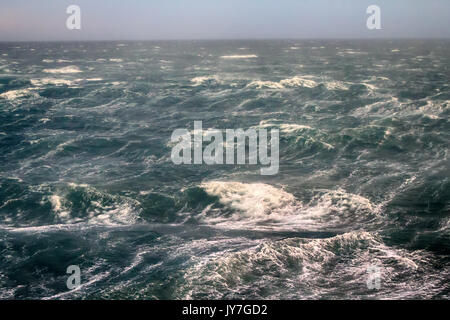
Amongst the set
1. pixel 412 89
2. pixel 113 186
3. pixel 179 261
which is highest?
pixel 412 89

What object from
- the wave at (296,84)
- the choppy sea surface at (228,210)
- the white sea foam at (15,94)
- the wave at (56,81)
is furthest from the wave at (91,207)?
the wave at (56,81)

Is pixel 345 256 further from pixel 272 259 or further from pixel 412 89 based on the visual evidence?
pixel 412 89

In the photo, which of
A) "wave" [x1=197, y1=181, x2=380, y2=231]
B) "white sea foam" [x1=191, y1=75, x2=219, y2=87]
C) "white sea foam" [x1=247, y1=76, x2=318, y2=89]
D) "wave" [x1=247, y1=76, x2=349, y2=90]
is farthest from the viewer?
"white sea foam" [x1=191, y1=75, x2=219, y2=87]

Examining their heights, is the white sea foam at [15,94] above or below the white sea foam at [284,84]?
below

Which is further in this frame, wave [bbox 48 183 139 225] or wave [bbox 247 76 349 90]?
wave [bbox 247 76 349 90]

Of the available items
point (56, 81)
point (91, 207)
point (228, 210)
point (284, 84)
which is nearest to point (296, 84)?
point (284, 84)

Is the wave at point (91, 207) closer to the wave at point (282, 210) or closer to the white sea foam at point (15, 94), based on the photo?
the wave at point (282, 210)

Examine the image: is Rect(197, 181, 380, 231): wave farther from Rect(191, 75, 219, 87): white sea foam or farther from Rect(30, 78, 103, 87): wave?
Rect(30, 78, 103, 87): wave

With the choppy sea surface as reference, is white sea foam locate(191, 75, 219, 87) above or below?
above

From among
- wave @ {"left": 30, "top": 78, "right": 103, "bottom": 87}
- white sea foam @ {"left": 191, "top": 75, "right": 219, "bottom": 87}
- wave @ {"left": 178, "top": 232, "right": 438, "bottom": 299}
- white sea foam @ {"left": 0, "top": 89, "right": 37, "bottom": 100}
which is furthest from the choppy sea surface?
wave @ {"left": 30, "top": 78, "right": 103, "bottom": 87}

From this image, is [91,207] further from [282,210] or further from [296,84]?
[296,84]
